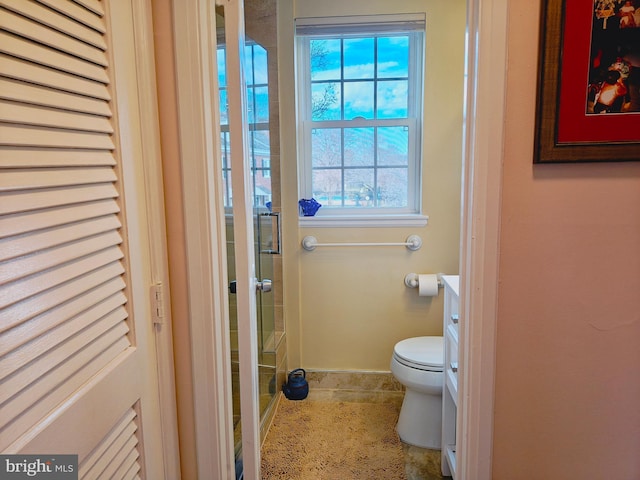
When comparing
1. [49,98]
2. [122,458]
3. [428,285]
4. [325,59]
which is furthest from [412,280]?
[49,98]

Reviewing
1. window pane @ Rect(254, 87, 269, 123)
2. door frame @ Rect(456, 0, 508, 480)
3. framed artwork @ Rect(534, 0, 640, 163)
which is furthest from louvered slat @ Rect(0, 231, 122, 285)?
window pane @ Rect(254, 87, 269, 123)

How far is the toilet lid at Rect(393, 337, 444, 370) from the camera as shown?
2076 millimetres

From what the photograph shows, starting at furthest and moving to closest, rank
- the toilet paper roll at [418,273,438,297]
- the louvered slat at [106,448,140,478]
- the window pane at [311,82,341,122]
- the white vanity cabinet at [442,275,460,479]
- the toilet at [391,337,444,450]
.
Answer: the window pane at [311,82,341,122], the toilet paper roll at [418,273,438,297], the toilet at [391,337,444,450], the white vanity cabinet at [442,275,460,479], the louvered slat at [106,448,140,478]

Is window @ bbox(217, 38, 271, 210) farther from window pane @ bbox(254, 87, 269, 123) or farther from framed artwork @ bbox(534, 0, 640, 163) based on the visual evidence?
framed artwork @ bbox(534, 0, 640, 163)

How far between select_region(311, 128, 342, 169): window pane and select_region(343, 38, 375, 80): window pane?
0.35 meters

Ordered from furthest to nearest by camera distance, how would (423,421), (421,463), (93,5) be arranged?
(423,421) < (421,463) < (93,5)

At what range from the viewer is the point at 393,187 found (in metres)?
2.71

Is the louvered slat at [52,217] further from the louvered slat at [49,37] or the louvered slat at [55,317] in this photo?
the louvered slat at [49,37]

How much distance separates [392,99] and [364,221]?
2.46 ft

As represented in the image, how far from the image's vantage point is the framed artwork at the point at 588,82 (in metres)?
1.05

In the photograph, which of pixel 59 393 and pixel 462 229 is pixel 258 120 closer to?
pixel 462 229

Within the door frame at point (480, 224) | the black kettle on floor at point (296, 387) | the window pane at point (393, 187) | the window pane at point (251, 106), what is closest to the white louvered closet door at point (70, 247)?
the door frame at point (480, 224)

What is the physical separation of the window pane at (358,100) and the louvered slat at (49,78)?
189cm

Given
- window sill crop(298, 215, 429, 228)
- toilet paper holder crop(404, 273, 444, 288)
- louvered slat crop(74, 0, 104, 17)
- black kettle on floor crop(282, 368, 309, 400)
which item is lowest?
black kettle on floor crop(282, 368, 309, 400)
